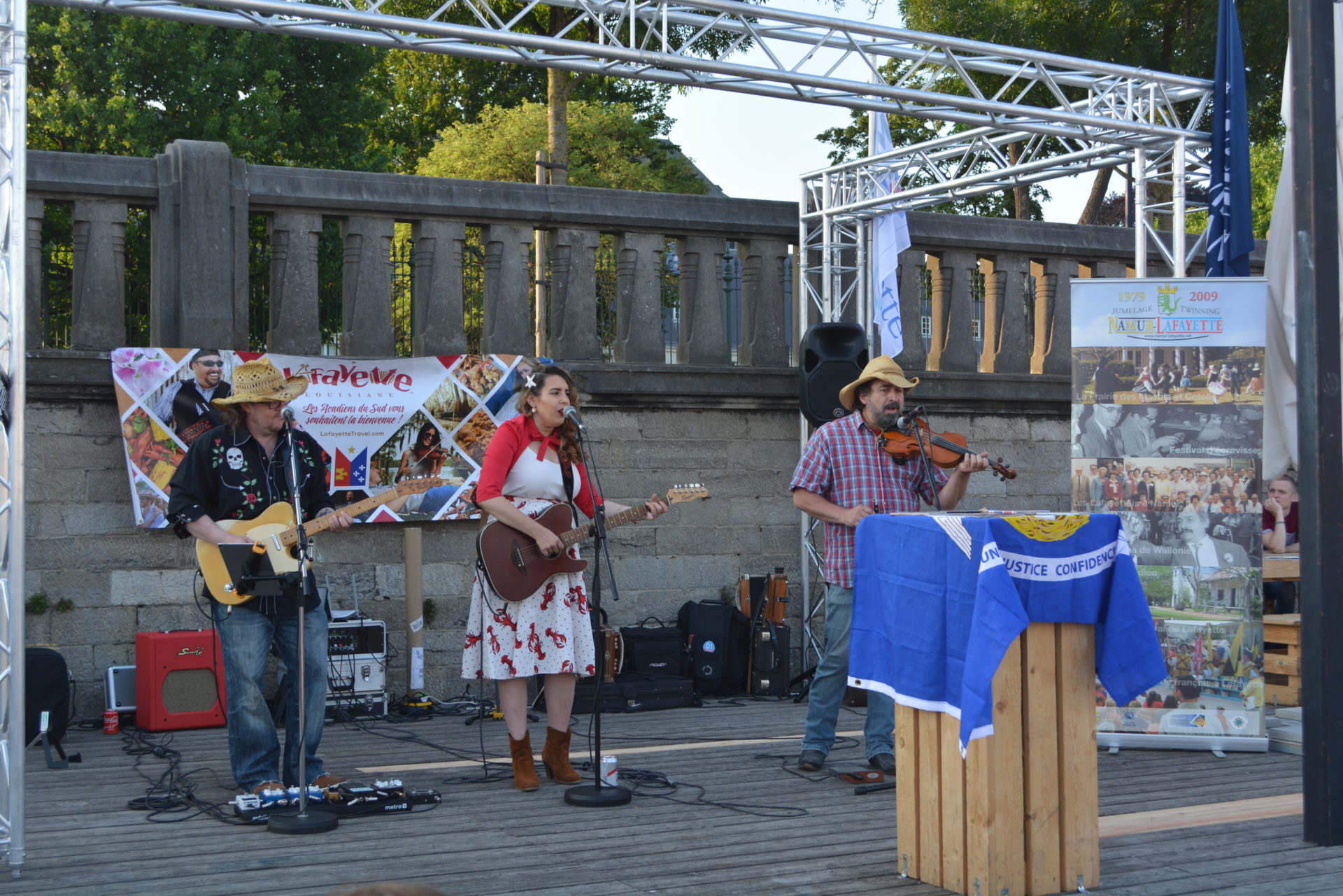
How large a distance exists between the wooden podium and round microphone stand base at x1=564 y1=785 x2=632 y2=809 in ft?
5.16

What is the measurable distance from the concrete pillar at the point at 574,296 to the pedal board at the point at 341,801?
4022mm

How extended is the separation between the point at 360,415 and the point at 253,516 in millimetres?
2770

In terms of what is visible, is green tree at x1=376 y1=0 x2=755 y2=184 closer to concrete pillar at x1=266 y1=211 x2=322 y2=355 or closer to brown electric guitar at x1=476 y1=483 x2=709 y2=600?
concrete pillar at x1=266 y1=211 x2=322 y2=355

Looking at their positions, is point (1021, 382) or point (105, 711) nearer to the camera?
point (105, 711)

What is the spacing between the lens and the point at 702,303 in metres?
9.66

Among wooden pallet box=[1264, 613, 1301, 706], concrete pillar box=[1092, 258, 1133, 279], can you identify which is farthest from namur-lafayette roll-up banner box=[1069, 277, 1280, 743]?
concrete pillar box=[1092, 258, 1133, 279]

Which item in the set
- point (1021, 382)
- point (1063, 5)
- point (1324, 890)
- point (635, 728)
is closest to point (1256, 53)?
point (1063, 5)

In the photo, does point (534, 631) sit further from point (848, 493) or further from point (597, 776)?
point (848, 493)

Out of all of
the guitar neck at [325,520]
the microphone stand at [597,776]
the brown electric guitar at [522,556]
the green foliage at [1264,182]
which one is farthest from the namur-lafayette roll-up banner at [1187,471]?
the green foliage at [1264,182]

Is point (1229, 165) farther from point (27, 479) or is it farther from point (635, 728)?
point (27, 479)

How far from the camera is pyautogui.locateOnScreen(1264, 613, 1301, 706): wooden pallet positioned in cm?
837

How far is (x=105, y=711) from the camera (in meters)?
7.84

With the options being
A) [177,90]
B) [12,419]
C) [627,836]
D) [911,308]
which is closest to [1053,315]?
[911,308]

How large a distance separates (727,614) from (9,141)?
18.6 feet
